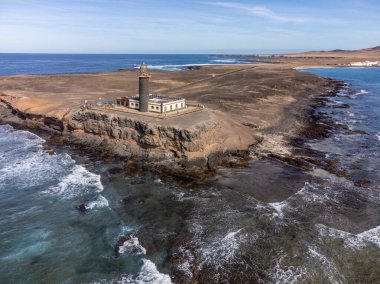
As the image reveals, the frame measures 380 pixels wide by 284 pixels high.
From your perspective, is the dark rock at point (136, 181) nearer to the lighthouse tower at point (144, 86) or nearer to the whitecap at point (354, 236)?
the lighthouse tower at point (144, 86)

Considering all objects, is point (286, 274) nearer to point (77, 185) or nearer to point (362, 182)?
point (362, 182)

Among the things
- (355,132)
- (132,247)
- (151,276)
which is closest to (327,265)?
(151,276)

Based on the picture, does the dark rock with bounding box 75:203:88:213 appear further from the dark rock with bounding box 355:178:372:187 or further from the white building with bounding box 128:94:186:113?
the dark rock with bounding box 355:178:372:187

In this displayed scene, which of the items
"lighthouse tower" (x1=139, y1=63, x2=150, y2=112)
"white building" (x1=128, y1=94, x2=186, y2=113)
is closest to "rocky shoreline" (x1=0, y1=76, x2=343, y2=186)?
"lighthouse tower" (x1=139, y1=63, x2=150, y2=112)

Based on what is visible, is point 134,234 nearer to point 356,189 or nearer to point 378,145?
point 356,189

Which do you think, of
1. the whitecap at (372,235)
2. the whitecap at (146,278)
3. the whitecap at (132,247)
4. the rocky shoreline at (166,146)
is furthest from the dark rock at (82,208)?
the whitecap at (372,235)
